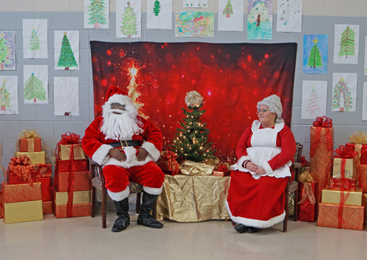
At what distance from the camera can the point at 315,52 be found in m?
3.83

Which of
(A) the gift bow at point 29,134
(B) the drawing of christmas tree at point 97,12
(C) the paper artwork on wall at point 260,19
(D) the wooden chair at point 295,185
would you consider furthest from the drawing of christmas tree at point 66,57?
(D) the wooden chair at point 295,185

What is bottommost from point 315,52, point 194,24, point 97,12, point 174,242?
point 174,242

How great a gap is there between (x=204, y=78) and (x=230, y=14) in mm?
781

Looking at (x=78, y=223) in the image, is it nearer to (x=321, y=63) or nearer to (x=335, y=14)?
(x=321, y=63)

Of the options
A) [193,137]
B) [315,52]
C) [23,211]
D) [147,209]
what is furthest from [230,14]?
[23,211]

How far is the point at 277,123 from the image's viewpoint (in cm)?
328

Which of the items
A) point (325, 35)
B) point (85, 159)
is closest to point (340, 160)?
Result: point (325, 35)

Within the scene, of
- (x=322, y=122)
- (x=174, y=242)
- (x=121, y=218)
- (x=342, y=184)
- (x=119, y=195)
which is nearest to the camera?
(x=174, y=242)

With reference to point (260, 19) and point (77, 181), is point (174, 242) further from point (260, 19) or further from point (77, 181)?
point (260, 19)

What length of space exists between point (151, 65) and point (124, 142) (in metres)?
1.03

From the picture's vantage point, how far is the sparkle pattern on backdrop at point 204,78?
3.81 metres

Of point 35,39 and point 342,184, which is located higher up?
point 35,39

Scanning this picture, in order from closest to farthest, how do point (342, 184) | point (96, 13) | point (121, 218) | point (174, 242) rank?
1. point (174, 242)
2. point (121, 218)
3. point (342, 184)
4. point (96, 13)

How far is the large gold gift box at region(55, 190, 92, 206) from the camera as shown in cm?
344
